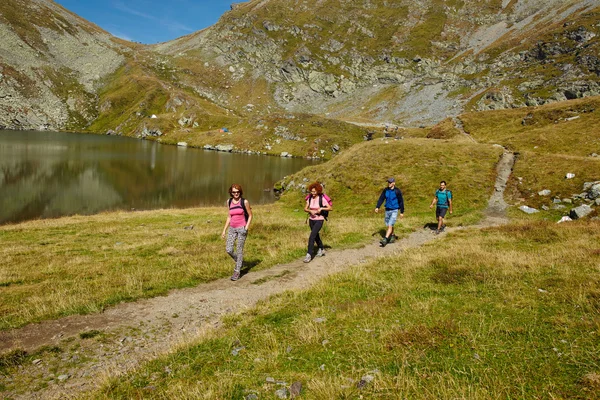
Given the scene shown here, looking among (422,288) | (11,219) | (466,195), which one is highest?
(466,195)

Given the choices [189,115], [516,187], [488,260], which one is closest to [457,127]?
[516,187]

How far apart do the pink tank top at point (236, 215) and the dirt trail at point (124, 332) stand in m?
2.42

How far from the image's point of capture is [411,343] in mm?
6727

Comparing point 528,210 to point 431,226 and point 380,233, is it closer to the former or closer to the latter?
Answer: point 431,226

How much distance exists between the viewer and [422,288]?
10516 mm

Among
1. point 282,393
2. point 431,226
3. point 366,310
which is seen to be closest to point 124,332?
point 282,393

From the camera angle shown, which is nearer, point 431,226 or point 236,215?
point 236,215

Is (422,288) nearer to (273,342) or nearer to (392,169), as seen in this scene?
(273,342)

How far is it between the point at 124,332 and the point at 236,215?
239 inches

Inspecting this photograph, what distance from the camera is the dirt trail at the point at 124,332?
6.95 meters

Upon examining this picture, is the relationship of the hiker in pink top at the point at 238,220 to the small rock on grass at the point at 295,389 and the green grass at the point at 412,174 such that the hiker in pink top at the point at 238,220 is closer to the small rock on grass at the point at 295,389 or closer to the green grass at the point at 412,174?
the small rock on grass at the point at 295,389

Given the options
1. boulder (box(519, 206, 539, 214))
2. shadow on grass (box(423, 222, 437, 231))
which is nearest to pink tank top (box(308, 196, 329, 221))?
shadow on grass (box(423, 222, 437, 231))

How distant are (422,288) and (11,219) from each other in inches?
1972

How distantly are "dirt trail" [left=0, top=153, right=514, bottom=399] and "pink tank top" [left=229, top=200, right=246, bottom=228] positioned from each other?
95.1 inches
